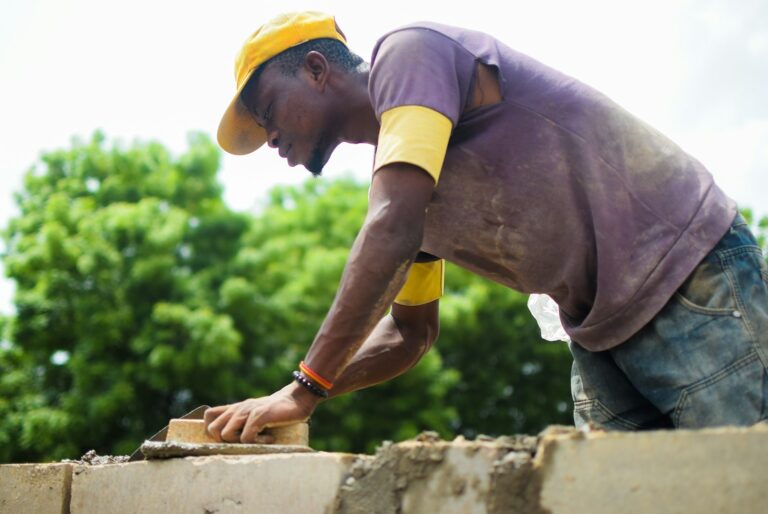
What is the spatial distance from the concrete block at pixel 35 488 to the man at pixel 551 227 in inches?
31.6

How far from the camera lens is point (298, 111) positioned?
296 cm

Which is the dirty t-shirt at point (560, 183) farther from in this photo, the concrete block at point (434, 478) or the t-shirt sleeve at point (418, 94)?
the concrete block at point (434, 478)

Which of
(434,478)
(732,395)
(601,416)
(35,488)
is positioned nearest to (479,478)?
(434,478)

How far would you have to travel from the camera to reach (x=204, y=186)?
67.2 ft

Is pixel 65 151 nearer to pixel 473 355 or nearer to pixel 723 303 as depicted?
pixel 473 355

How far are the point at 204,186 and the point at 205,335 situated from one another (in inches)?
225

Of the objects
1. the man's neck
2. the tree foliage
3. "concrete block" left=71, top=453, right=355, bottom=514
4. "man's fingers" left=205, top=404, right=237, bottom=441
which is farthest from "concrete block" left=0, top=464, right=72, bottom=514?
the tree foliage

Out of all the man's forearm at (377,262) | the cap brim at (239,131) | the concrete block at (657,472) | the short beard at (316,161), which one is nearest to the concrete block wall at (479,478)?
the concrete block at (657,472)

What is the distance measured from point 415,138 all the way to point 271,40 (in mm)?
883

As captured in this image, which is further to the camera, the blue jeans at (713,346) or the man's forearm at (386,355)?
the man's forearm at (386,355)

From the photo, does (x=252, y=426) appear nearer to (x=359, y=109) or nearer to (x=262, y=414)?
(x=262, y=414)

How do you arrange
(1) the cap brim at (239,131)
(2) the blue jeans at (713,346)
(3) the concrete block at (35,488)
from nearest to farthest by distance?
(2) the blue jeans at (713,346)
(3) the concrete block at (35,488)
(1) the cap brim at (239,131)

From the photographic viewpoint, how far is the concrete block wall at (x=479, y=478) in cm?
165

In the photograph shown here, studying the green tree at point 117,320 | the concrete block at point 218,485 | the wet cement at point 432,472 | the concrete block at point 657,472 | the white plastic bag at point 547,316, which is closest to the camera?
the concrete block at point 657,472
